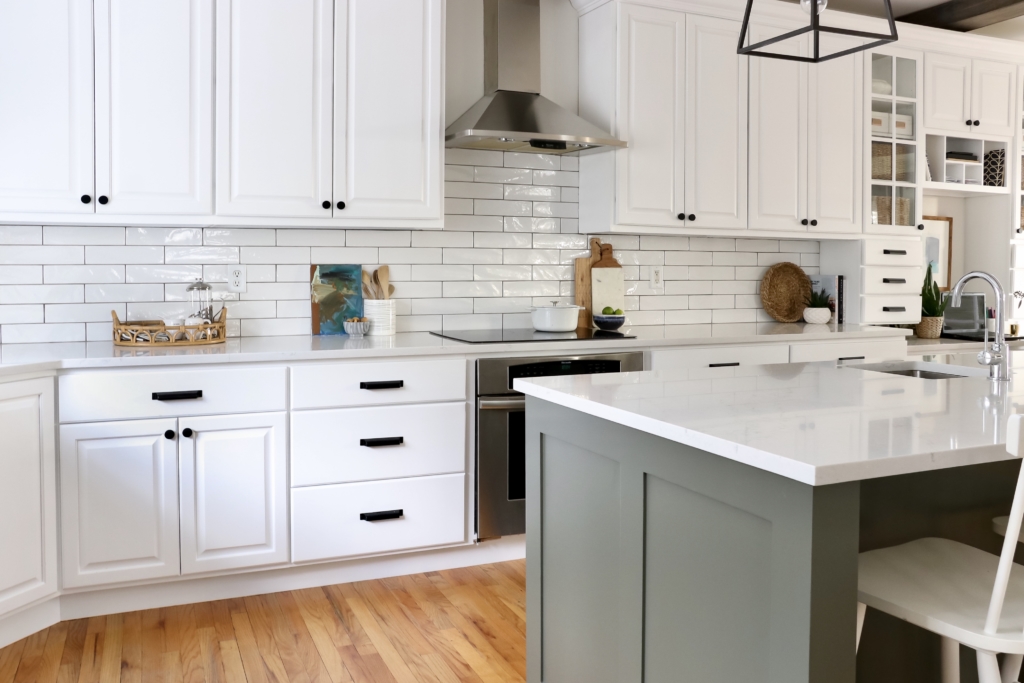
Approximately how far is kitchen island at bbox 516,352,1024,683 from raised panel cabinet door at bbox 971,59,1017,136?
3.08 metres

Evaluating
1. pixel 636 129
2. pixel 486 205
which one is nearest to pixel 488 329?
pixel 486 205

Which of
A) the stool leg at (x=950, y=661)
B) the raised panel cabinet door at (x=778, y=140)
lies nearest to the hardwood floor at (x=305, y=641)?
the stool leg at (x=950, y=661)

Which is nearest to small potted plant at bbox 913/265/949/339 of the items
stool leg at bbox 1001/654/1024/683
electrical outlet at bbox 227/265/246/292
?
stool leg at bbox 1001/654/1024/683

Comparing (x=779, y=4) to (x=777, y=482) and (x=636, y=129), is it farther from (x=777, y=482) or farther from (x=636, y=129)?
(x=777, y=482)

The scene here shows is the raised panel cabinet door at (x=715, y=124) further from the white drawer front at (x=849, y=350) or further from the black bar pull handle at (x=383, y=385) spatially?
the black bar pull handle at (x=383, y=385)

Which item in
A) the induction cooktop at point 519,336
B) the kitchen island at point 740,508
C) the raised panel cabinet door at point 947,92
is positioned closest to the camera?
the kitchen island at point 740,508

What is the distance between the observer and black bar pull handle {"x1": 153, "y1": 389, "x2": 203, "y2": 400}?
282 centimetres

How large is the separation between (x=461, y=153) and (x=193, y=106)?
1200mm

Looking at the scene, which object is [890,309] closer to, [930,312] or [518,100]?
[930,312]

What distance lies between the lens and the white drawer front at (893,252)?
4.41 meters

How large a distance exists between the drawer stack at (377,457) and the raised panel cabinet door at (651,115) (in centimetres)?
122

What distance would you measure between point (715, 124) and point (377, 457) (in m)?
2.23

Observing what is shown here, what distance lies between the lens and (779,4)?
4070 mm

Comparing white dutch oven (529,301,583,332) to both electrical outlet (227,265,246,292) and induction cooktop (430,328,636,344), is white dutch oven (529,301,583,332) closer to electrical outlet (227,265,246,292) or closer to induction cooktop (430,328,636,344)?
induction cooktop (430,328,636,344)
